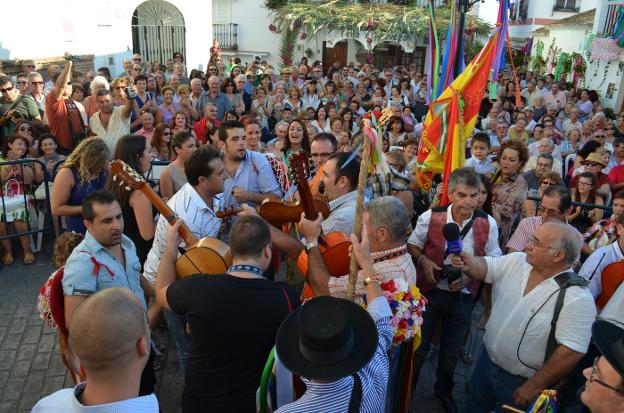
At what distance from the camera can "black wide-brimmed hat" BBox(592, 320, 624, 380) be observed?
1977mm

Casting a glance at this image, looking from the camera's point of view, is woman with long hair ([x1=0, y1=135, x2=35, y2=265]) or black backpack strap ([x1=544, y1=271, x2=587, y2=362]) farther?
woman with long hair ([x1=0, y1=135, x2=35, y2=265])

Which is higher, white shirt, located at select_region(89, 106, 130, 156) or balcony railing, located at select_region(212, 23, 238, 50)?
balcony railing, located at select_region(212, 23, 238, 50)

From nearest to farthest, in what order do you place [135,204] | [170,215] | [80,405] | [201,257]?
[80,405]
[201,257]
[170,215]
[135,204]

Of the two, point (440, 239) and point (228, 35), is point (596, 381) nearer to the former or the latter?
point (440, 239)

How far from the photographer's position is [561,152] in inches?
366

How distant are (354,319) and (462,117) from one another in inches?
145

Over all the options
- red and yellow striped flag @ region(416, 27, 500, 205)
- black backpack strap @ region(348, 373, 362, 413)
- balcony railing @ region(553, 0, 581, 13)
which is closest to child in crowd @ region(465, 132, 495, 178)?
red and yellow striped flag @ region(416, 27, 500, 205)

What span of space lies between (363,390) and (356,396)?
0.05 meters

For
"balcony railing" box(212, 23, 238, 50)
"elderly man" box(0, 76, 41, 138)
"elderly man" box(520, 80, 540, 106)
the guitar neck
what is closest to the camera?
the guitar neck

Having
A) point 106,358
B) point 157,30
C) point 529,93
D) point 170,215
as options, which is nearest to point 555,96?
point 529,93

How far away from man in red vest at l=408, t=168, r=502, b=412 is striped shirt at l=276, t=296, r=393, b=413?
1423 mm

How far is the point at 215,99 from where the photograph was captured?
10.1 metres

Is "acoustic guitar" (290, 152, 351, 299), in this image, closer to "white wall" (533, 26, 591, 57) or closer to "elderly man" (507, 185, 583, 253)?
"elderly man" (507, 185, 583, 253)

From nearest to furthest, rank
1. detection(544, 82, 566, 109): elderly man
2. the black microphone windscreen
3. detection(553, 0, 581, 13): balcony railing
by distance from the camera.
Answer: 1. the black microphone windscreen
2. detection(544, 82, 566, 109): elderly man
3. detection(553, 0, 581, 13): balcony railing
